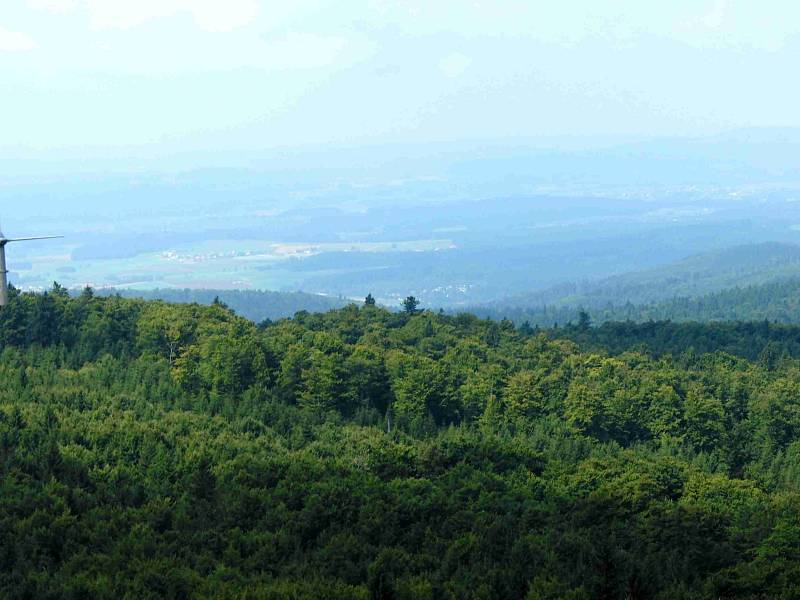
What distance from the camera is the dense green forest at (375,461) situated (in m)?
34.2

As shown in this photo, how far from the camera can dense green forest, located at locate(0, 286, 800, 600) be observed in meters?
34.2

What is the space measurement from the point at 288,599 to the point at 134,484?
15.1m

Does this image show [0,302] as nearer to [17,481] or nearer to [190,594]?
[17,481]

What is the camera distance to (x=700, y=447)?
2539 inches

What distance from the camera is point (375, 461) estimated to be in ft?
161

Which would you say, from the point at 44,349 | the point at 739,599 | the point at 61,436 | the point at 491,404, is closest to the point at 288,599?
the point at 739,599

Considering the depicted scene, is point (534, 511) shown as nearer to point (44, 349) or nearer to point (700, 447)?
point (700, 447)

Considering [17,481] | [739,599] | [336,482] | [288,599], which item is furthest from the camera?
[336,482]

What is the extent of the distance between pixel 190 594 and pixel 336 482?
13.2m

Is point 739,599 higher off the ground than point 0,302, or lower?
lower

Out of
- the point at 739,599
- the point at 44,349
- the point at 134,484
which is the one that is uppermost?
the point at 44,349

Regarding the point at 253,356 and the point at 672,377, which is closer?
the point at 253,356

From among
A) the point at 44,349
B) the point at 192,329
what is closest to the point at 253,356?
the point at 192,329

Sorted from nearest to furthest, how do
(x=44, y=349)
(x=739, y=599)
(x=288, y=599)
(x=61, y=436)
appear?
(x=288, y=599) → (x=739, y=599) → (x=61, y=436) → (x=44, y=349)
